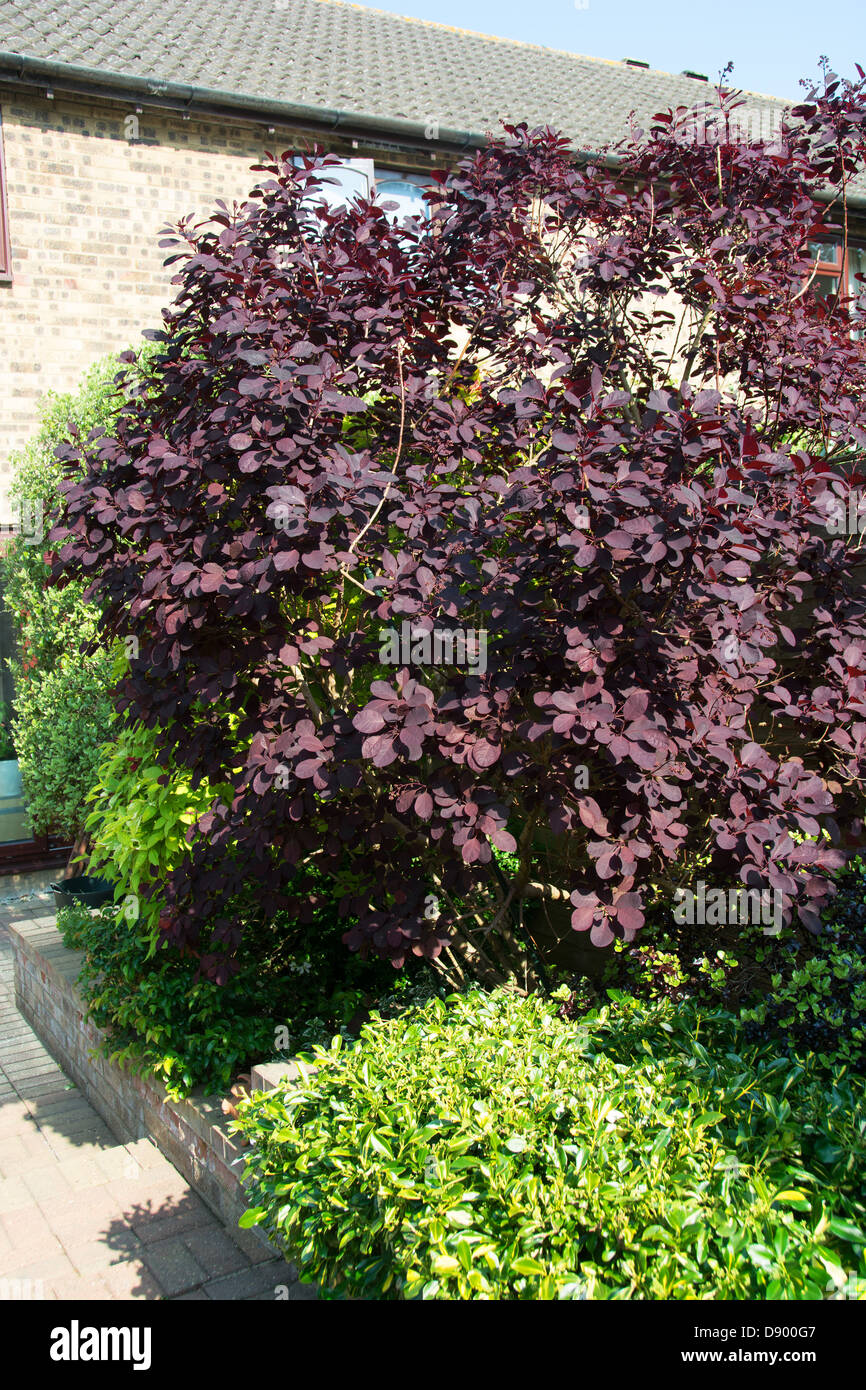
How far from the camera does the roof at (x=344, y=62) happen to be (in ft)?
33.5

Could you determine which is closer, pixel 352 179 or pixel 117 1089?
pixel 117 1089

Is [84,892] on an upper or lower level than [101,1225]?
upper

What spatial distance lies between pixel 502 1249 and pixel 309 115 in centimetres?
1099

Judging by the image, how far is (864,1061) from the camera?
284cm

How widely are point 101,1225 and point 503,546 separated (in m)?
2.86

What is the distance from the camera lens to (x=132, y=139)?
10031 millimetres

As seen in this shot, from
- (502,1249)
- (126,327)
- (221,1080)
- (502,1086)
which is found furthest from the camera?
(126,327)

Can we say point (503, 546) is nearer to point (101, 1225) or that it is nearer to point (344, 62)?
point (101, 1225)

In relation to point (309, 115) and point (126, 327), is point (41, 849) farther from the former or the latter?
point (309, 115)

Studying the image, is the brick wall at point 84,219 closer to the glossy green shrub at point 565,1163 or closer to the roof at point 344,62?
the roof at point 344,62

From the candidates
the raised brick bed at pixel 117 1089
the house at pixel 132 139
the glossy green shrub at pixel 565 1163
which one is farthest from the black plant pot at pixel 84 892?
the house at pixel 132 139

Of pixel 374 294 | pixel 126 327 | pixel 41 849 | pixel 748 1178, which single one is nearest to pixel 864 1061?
pixel 748 1178

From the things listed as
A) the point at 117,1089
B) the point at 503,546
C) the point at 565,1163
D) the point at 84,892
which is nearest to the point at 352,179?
the point at 84,892

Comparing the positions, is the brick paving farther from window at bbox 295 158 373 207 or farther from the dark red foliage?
window at bbox 295 158 373 207
